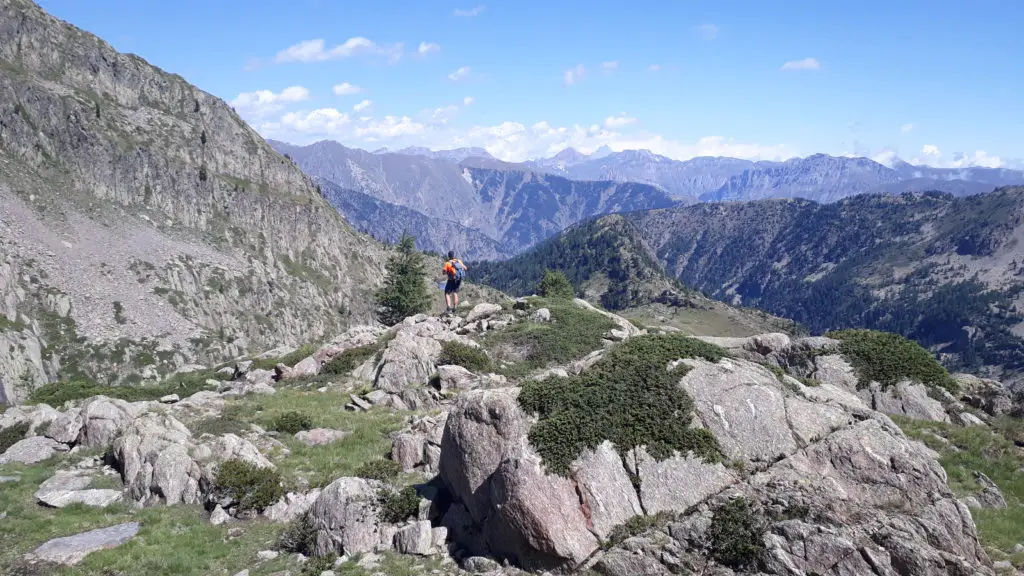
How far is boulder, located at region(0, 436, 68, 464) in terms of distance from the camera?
73.9 ft

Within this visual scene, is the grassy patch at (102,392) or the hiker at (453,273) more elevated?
the hiker at (453,273)

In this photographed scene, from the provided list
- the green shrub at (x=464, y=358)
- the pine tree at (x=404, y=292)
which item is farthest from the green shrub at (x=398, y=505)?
the pine tree at (x=404, y=292)

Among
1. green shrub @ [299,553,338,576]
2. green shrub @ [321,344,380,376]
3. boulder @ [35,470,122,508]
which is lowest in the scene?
green shrub @ [321,344,380,376]

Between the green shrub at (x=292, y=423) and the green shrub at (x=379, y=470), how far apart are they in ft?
22.5

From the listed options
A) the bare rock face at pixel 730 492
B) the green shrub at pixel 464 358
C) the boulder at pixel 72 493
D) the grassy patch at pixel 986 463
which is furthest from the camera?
the green shrub at pixel 464 358

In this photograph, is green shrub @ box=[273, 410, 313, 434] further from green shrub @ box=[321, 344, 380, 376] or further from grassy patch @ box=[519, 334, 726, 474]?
grassy patch @ box=[519, 334, 726, 474]

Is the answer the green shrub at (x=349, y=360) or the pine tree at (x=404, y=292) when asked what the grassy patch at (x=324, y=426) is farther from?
the pine tree at (x=404, y=292)

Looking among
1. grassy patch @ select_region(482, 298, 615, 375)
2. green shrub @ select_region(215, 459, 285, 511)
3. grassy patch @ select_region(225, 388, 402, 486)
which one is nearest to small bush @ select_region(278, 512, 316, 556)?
green shrub @ select_region(215, 459, 285, 511)

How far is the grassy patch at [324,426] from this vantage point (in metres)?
21.0

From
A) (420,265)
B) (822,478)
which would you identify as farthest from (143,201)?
(822,478)

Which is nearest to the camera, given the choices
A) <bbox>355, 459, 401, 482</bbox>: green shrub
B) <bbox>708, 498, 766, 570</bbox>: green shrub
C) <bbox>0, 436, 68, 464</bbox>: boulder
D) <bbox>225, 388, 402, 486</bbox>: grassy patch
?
<bbox>708, 498, 766, 570</bbox>: green shrub

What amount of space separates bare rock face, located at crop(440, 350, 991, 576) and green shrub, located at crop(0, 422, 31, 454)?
70.0 ft

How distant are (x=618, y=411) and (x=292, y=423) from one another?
1697 centimetres

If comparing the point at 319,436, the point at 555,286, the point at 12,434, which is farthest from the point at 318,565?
the point at 555,286
